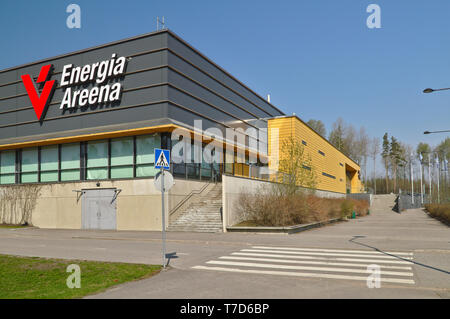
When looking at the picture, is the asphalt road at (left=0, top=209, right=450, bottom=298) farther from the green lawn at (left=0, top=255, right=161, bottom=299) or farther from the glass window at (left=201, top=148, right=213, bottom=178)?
the glass window at (left=201, top=148, right=213, bottom=178)

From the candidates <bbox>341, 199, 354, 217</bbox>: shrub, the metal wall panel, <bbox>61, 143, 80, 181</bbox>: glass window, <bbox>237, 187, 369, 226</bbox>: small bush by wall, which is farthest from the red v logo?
<bbox>341, 199, 354, 217</bbox>: shrub

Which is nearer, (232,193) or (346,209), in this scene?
(232,193)

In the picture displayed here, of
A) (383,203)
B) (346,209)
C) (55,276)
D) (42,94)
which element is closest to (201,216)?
(55,276)

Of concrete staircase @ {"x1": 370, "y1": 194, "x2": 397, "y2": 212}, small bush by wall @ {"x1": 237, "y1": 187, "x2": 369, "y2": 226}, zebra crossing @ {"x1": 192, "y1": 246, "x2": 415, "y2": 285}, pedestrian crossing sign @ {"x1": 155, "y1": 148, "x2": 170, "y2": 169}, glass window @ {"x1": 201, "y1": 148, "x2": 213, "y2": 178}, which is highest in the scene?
glass window @ {"x1": 201, "y1": 148, "x2": 213, "y2": 178}

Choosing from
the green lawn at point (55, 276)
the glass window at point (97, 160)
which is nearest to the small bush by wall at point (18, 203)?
the glass window at point (97, 160)

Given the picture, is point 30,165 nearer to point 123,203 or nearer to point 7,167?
point 7,167

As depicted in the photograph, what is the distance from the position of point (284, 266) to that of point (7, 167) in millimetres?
29400

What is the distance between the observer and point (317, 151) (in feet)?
155

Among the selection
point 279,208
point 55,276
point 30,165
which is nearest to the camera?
point 55,276

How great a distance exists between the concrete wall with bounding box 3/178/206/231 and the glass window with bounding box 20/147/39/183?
198 cm

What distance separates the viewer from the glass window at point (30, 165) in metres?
30.2

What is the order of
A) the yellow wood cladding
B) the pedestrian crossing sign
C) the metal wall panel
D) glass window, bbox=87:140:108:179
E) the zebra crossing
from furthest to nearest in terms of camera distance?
the yellow wood cladding
glass window, bbox=87:140:108:179
the metal wall panel
the pedestrian crossing sign
the zebra crossing

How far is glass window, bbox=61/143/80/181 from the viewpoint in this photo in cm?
2824
